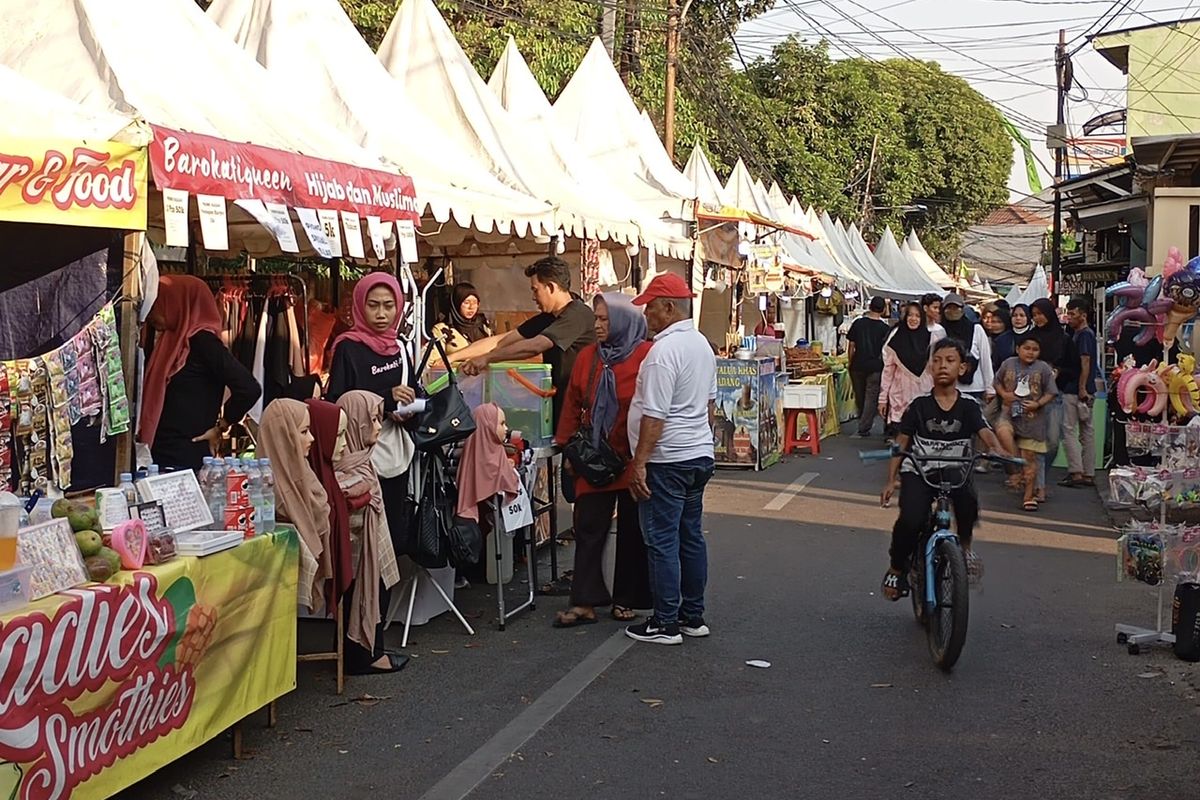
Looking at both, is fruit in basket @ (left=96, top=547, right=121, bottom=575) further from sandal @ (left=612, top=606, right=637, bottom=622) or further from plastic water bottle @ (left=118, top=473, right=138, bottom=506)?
sandal @ (left=612, top=606, right=637, bottom=622)

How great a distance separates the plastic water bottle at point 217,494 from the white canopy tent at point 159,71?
5.62 ft

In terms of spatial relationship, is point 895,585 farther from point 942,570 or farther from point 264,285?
point 264,285

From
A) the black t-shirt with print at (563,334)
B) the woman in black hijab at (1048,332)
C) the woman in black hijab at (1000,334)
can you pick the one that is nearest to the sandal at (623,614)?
the black t-shirt with print at (563,334)

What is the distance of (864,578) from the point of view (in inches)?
365

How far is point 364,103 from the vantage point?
1023cm

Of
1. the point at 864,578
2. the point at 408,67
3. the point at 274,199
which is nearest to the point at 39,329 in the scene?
the point at 274,199

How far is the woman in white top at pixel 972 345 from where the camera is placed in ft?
45.3

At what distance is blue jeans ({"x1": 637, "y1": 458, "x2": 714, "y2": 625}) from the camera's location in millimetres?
7188

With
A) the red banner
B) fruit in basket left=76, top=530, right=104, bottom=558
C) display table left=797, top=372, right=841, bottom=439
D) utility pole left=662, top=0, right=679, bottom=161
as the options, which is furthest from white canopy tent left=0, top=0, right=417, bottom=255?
utility pole left=662, top=0, right=679, bottom=161

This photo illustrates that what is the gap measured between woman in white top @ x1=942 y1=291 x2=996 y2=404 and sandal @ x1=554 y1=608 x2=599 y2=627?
676 cm

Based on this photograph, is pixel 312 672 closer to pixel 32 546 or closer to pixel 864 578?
pixel 32 546

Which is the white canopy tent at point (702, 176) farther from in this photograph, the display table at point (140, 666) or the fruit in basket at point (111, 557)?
the fruit in basket at point (111, 557)

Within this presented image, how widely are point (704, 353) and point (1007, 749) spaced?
2640mm

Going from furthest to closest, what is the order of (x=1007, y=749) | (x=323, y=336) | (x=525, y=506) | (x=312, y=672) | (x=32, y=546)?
(x=323, y=336)
(x=525, y=506)
(x=312, y=672)
(x=1007, y=749)
(x=32, y=546)
